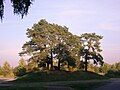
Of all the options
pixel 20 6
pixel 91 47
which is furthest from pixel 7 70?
pixel 20 6

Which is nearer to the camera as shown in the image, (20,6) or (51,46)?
(20,6)

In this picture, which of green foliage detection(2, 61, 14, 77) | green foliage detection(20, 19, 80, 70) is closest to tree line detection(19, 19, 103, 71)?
green foliage detection(20, 19, 80, 70)

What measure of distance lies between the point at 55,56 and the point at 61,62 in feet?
9.64

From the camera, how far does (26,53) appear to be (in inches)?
2623

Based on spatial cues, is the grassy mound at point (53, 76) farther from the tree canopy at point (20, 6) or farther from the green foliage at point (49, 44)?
the tree canopy at point (20, 6)

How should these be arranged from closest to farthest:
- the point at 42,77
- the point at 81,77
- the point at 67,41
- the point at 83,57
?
the point at 42,77 → the point at 81,77 → the point at 67,41 → the point at 83,57

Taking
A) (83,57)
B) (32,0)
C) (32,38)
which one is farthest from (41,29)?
(32,0)

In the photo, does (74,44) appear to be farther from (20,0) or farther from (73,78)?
(20,0)

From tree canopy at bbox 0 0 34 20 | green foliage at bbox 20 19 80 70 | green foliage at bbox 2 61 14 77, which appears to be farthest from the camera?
green foliage at bbox 2 61 14 77

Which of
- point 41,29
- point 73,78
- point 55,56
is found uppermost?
point 41,29

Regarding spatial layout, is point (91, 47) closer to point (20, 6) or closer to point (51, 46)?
point (51, 46)

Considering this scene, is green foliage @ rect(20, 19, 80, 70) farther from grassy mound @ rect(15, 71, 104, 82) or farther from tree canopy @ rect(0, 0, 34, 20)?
tree canopy @ rect(0, 0, 34, 20)

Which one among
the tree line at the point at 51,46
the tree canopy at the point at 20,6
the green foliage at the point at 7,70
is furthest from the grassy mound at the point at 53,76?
the tree canopy at the point at 20,6

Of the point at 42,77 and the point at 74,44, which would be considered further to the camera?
the point at 74,44
